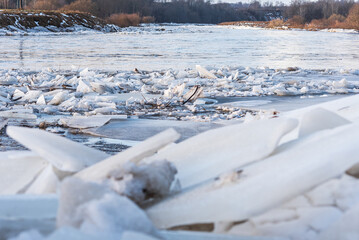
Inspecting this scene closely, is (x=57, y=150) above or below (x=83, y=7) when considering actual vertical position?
below

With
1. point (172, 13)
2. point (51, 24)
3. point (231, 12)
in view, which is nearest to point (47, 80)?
point (51, 24)

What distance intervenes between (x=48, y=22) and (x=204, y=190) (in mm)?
30844

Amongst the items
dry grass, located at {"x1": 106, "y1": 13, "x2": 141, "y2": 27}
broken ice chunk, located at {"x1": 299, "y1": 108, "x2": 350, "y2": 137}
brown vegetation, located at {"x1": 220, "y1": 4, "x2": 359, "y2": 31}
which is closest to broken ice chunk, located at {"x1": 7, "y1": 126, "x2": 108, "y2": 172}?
broken ice chunk, located at {"x1": 299, "y1": 108, "x2": 350, "y2": 137}

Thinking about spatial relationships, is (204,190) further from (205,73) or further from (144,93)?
(205,73)

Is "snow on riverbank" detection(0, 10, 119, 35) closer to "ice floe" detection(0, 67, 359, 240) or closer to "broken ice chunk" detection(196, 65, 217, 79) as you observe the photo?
"broken ice chunk" detection(196, 65, 217, 79)

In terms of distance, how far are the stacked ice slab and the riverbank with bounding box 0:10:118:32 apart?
2635cm

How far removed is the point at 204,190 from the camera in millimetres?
1061

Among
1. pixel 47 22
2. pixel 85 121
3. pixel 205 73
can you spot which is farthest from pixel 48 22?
pixel 85 121

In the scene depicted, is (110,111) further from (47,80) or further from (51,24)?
(51,24)

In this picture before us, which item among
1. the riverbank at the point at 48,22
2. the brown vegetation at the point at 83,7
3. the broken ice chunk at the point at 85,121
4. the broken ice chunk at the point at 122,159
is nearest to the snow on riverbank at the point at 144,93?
the broken ice chunk at the point at 85,121

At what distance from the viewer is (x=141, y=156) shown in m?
1.25

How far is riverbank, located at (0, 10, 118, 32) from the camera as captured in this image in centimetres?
2720

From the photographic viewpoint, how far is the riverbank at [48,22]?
1071 inches

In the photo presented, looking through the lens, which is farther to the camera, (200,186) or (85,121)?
(85,121)
